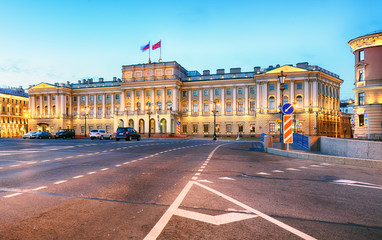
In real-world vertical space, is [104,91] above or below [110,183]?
above

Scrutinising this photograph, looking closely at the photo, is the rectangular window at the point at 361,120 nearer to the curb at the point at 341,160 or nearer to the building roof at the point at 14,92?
the curb at the point at 341,160

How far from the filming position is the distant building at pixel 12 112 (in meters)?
95.9

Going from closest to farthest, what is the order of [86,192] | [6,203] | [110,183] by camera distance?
1. [6,203]
2. [86,192]
3. [110,183]

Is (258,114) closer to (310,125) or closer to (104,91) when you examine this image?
(310,125)

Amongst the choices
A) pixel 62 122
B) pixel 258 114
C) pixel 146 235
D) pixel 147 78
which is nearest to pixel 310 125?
pixel 258 114

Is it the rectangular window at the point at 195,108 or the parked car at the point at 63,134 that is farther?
the rectangular window at the point at 195,108

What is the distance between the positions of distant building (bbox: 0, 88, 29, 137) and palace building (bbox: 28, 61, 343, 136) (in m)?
40.3

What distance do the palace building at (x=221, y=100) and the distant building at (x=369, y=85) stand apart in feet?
73.6

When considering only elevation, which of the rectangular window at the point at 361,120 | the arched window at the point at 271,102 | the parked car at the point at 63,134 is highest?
the arched window at the point at 271,102

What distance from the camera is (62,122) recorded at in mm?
82062

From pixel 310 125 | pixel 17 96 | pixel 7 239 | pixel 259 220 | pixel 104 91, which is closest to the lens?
pixel 7 239

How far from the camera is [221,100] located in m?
70.7

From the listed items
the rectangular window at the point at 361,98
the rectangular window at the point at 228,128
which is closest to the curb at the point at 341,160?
the rectangular window at the point at 361,98

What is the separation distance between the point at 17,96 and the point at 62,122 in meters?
35.0
